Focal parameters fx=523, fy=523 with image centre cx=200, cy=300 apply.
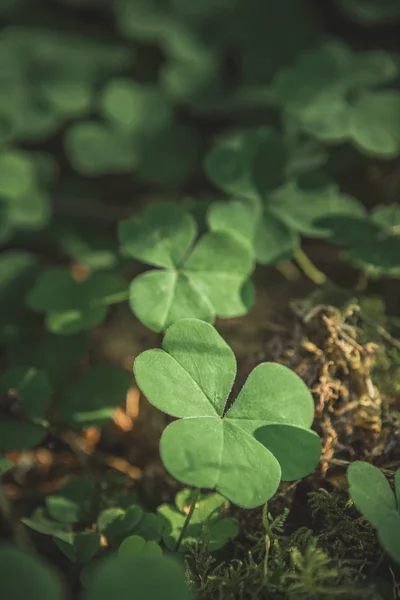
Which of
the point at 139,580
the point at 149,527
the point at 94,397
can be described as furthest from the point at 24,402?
the point at 139,580

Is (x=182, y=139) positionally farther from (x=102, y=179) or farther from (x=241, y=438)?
(x=241, y=438)

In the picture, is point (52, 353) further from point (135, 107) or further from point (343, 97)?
point (343, 97)

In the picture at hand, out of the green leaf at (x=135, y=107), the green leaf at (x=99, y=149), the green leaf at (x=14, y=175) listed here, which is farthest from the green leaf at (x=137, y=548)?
the green leaf at (x=135, y=107)

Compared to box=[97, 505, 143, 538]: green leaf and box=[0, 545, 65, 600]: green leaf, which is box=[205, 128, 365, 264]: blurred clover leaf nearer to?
box=[97, 505, 143, 538]: green leaf

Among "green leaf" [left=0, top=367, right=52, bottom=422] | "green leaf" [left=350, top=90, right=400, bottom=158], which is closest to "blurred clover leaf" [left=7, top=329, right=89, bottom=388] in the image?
"green leaf" [left=0, top=367, right=52, bottom=422]

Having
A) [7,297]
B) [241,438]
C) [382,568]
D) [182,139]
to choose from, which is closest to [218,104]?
[182,139]

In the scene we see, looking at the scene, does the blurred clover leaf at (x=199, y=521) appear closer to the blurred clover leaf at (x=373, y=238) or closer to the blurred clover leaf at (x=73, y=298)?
the blurred clover leaf at (x=73, y=298)
